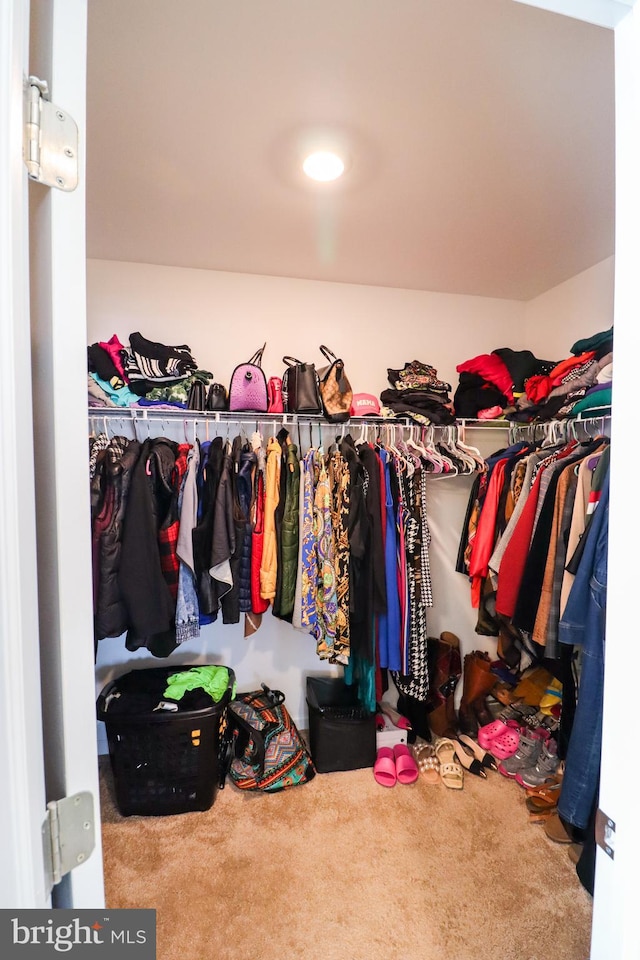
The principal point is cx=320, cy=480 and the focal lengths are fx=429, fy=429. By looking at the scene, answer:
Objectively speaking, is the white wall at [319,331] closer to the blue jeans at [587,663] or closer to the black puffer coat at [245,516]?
the black puffer coat at [245,516]

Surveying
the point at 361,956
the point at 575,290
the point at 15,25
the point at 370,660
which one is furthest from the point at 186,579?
the point at 575,290

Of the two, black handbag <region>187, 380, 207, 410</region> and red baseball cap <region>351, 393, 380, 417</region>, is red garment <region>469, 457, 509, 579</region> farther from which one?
black handbag <region>187, 380, 207, 410</region>

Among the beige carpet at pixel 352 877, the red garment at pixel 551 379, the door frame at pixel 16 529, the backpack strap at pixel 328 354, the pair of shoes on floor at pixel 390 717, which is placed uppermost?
the backpack strap at pixel 328 354

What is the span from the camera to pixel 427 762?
86.9 inches

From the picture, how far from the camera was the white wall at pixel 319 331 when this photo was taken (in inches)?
91.7

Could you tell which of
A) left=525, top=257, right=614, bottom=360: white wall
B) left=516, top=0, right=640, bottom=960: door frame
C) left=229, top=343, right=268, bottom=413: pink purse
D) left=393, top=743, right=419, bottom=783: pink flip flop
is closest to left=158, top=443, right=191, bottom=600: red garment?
left=229, top=343, right=268, bottom=413: pink purse

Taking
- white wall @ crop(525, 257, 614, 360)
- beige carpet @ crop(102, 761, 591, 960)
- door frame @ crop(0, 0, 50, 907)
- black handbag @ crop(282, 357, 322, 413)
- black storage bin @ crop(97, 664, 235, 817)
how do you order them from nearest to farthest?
door frame @ crop(0, 0, 50, 907), beige carpet @ crop(102, 761, 591, 960), black storage bin @ crop(97, 664, 235, 817), black handbag @ crop(282, 357, 322, 413), white wall @ crop(525, 257, 614, 360)

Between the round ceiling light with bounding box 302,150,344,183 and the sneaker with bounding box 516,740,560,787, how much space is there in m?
2.80

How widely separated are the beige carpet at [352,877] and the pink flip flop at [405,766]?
0.15 ft

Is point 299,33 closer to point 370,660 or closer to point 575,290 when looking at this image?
point 575,290

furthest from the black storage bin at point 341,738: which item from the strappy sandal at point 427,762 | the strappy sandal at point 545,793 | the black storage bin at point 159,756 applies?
the strappy sandal at point 545,793

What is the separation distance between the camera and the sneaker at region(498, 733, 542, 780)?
7.09ft

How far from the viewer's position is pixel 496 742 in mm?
2324

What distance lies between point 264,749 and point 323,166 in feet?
8.27
